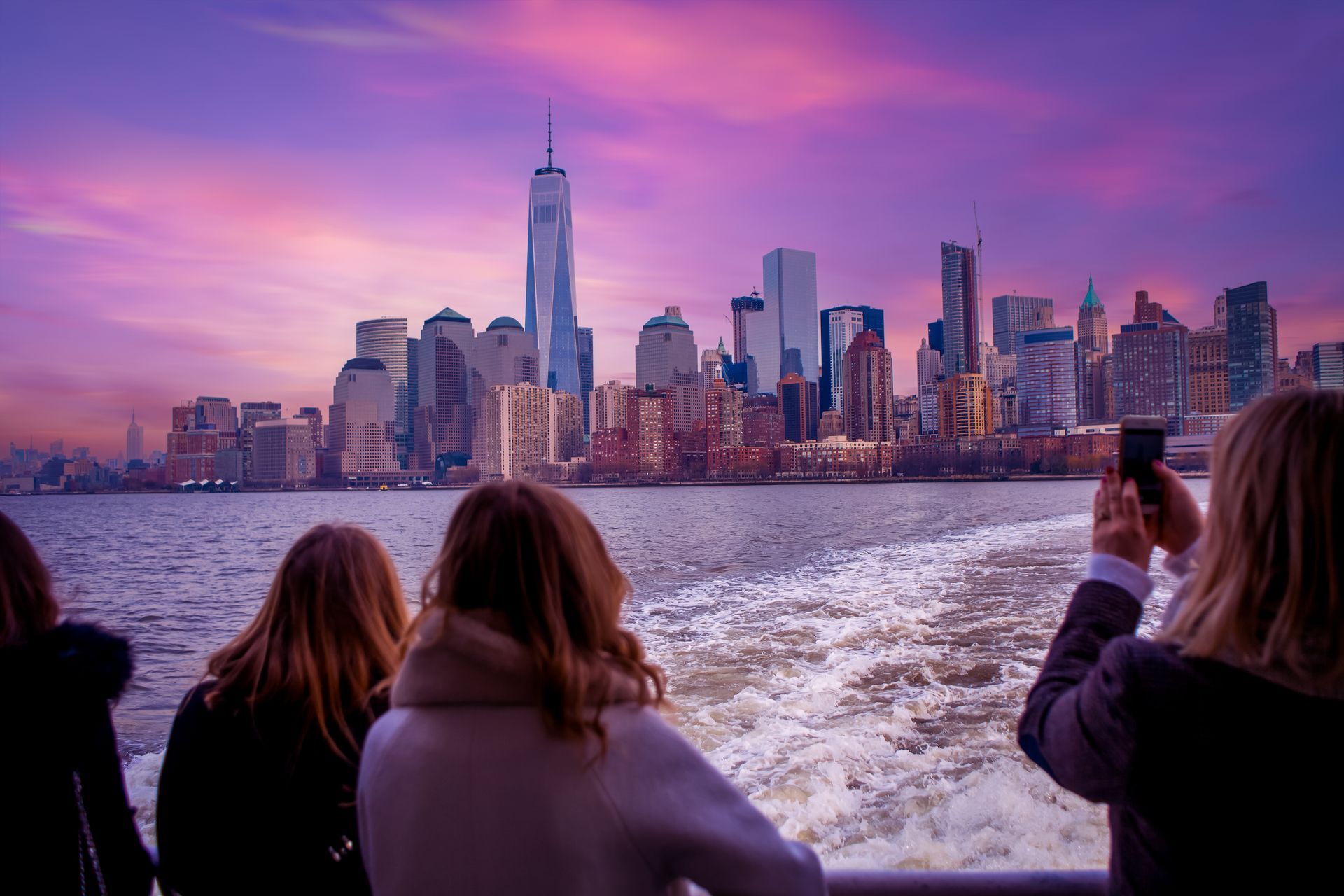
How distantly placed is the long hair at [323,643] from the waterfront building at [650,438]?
490ft

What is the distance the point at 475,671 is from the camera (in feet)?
4.42

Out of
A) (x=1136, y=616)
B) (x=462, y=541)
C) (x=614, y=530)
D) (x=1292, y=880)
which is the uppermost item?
(x=462, y=541)

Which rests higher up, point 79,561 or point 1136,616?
point 1136,616

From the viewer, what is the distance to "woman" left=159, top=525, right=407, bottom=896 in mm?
1901

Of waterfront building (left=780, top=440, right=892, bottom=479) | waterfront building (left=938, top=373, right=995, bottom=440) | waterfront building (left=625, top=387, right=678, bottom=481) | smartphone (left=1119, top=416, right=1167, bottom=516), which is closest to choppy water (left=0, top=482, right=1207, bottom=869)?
smartphone (left=1119, top=416, right=1167, bottom=516)

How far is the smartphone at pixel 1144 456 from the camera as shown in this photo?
1.72m

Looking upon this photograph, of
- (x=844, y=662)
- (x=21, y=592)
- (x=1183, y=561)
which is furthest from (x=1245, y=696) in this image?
(x=844, y=662)

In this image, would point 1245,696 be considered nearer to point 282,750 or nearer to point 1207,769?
point 1207,769

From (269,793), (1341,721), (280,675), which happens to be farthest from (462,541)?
(1341,721)

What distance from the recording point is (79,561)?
36.3 metres

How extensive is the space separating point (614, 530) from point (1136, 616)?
45.0 metres

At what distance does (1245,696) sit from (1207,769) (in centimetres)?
13

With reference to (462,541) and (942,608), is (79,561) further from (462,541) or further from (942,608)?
(462,541)

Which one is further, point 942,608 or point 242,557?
point 242,557
